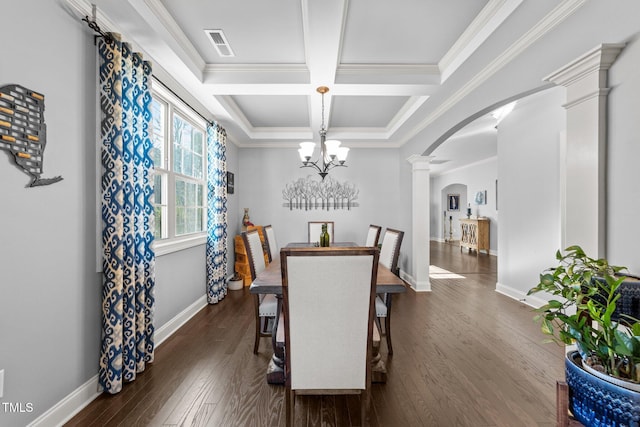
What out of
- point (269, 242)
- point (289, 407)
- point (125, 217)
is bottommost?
point (289, 407)

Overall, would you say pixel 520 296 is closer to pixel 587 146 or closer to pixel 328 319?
pixel 587 146

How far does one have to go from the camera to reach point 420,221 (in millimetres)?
4547

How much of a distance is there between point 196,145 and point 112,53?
6.12 ft

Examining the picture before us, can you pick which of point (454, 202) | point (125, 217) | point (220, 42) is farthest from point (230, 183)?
point (454, 202)

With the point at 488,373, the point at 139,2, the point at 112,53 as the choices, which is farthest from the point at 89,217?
the point at 488,373

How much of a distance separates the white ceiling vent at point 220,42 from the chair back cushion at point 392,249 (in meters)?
2.25

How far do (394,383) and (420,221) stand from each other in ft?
9.58

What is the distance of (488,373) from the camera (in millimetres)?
2168

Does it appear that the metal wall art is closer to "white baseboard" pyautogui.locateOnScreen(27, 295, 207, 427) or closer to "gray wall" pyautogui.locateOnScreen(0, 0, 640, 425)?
"gray wall" pyautogui.locateOnScreen(0, 0, 640, 425)

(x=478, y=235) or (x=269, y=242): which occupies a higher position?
(x=269, y=242)

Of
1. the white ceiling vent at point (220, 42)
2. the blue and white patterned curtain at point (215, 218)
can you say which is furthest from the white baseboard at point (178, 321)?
the white ceiling vent at point (220, 42)

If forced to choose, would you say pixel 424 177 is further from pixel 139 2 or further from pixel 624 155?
pixel 139 2

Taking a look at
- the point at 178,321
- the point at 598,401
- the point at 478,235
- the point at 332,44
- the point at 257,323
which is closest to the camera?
the point at 598,401

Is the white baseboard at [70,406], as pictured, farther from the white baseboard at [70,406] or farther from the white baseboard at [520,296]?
the white baseboard at [520,296]
